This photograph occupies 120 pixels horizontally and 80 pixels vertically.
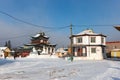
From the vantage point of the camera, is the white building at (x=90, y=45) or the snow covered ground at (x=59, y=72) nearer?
the snow covered ground at (x=59, y=72)

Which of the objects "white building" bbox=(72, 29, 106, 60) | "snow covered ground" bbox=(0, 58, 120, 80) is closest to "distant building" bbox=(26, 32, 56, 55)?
"white building" bbox=(72, 29, 106, 60)

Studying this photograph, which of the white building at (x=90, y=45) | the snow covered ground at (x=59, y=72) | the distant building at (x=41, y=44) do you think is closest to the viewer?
the snow covered ground at (x=59, y=72)

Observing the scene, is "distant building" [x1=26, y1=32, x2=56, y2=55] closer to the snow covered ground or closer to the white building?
the white building

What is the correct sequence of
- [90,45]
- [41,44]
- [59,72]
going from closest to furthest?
[59,72] → [90,45] → [41,44]

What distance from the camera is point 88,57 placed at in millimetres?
60438

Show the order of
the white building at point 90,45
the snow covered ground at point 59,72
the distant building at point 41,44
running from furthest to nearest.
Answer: the distant building at point 41,44, the white building at point 90,45, the snow covered ground at point 59,72

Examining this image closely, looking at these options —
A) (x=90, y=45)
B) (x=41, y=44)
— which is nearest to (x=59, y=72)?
(x=90, y=45)

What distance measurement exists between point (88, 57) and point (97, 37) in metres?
5.38

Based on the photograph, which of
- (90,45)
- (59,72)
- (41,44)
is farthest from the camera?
(41,44)

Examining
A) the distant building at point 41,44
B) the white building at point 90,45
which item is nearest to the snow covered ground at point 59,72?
the white building at point 90,45

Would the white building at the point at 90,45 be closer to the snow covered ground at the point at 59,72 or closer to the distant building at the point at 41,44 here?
the distant building at the point at 41,44

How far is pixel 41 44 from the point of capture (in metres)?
93.4

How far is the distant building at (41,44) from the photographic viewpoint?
9306 cm

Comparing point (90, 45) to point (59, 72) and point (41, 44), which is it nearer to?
point (41, 44)
